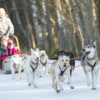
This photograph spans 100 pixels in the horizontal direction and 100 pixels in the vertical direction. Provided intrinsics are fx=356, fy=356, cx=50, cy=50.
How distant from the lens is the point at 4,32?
14.1 metres

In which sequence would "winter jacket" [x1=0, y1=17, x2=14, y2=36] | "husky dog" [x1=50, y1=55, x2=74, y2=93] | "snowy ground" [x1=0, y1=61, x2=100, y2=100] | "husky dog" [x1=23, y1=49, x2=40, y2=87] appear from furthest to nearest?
"winter jacket" [x1=0, y1=17, x2=14, y2=36], "husky dog" [x1=23, y1=49, x2=40, y2=87], "husky dog" [x1=50, y1=55, x2=74, y2=93], "snowy ground" [x1=0, y1=61, x2=100, y2=100]

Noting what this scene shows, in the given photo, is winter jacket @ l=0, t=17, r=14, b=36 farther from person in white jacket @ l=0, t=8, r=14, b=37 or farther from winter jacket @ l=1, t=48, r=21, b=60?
winter jacket @ l=1, t=48, r=21, b=60

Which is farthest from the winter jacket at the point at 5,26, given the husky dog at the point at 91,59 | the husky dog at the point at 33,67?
the husky dog at the point at 91,59

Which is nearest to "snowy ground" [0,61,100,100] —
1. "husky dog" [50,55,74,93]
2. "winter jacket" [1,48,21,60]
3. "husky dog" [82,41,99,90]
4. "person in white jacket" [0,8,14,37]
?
"husky dog" [50,55,74,93]

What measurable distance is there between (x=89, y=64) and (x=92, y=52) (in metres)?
0.31

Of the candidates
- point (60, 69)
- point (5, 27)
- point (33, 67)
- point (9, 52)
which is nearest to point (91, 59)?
point (60, 69)

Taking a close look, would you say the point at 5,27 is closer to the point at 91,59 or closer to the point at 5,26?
the point at 5,26

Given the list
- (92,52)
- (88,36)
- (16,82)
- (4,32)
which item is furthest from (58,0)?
(92,52)

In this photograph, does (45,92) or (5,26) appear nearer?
(45,92)

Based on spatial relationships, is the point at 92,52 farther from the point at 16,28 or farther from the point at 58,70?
the point at 16,28

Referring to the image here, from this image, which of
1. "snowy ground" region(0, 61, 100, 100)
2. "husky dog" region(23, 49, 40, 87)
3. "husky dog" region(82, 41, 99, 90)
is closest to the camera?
"snowy ground" region(0, 61, 100, 100)

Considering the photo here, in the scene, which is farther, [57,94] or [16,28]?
[16,28]

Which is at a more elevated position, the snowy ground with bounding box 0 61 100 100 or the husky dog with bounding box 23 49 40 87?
the husky dog with bounding box 23 49 40 87

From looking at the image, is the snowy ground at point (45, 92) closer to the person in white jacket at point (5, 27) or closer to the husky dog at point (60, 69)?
the husky dog at point (60, 69)
